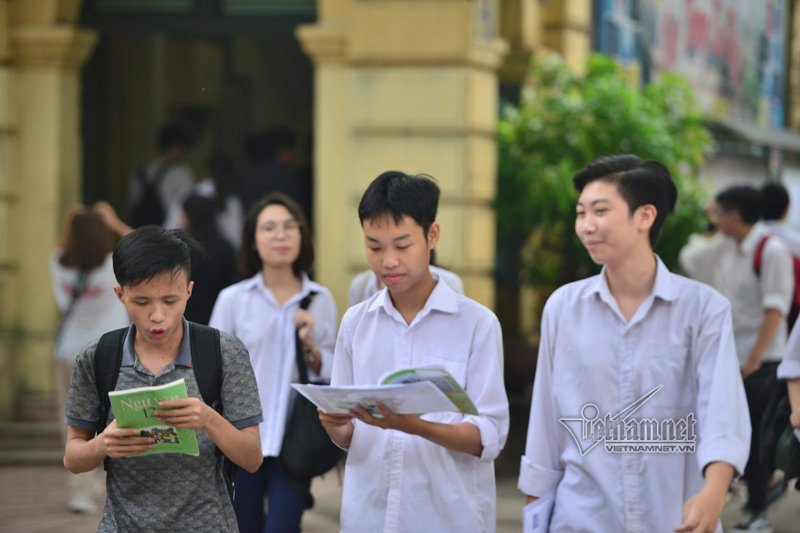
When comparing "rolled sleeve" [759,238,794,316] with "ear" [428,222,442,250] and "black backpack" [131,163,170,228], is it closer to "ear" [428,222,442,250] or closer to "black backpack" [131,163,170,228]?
"ear" [428,222,442,250]

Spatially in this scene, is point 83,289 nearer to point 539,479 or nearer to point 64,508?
point 64,508

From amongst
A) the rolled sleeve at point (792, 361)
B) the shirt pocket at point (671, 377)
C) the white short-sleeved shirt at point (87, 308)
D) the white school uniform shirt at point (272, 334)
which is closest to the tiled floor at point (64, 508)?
the white short-sleeved shirt at point (87, 308)

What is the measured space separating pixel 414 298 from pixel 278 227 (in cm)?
190

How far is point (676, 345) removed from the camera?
3289 millimetres

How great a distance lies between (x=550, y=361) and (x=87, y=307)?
489 cm

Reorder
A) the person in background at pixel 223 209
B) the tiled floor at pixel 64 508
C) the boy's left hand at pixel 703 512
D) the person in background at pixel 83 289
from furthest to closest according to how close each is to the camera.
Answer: the person in background at pixel 223 209, the person in background at pixel 83 289, the tiled floor at pixel 64 508, the boy's left hand at pixel 703 512

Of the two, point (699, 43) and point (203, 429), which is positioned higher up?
point (699, 43)

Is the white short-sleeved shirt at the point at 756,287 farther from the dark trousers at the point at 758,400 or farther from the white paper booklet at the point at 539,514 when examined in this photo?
the white paper booklet at the point at 539,514

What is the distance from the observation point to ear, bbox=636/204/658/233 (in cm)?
346

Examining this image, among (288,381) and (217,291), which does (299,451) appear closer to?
(288,381)

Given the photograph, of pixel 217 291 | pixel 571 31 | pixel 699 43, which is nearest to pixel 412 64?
pixel 217 291

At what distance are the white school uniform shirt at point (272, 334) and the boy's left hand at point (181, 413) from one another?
2027 millimetres

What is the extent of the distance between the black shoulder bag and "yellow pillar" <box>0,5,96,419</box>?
16.8 ft

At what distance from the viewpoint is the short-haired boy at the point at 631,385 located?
10.5 ft
